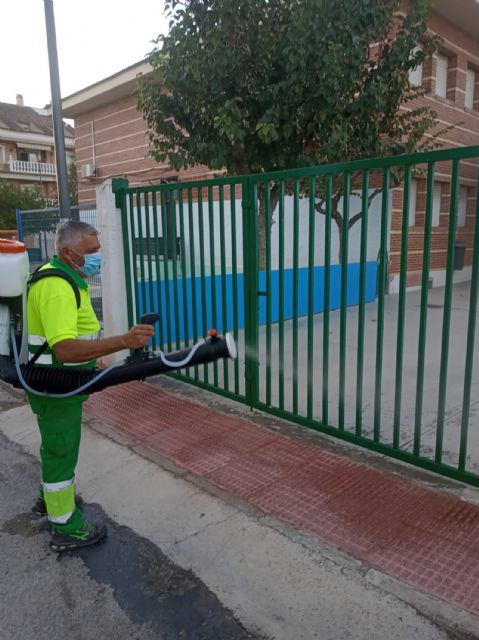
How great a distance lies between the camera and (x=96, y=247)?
108 inches

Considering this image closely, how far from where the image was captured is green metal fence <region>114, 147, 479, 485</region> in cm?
329

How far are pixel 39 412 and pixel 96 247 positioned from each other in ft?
3.08

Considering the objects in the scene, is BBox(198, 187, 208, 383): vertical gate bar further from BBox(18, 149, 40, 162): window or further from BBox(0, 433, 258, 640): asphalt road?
BBox(18, 149, 40, 162): window

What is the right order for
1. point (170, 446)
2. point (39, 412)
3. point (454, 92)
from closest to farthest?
A: point (39, 412), point (170, 446), point (454, 92)

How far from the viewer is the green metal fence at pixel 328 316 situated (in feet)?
10.8

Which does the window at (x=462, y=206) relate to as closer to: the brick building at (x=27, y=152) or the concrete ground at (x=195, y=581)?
the concrete ground at (x=195, y=581)

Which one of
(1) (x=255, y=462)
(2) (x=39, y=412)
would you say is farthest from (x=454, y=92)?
(2) (x=39, y=412)

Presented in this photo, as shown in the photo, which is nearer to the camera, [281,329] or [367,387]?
[281,329]

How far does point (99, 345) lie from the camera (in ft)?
7.81

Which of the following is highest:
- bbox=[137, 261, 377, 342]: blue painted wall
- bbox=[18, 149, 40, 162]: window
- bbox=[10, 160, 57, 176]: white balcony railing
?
bbox=[18, 149, 40, 162]: window

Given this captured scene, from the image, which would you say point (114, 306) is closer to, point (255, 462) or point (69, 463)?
point (255, 462)

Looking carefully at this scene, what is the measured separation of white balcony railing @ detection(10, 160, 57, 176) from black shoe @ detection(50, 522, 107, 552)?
125 feet

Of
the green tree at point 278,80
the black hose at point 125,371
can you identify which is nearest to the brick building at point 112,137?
the green tree at point 278,80

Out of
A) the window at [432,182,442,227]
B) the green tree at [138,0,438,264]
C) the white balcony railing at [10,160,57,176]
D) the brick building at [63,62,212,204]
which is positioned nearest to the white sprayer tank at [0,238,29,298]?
the green tree at [138,0,438,264]
